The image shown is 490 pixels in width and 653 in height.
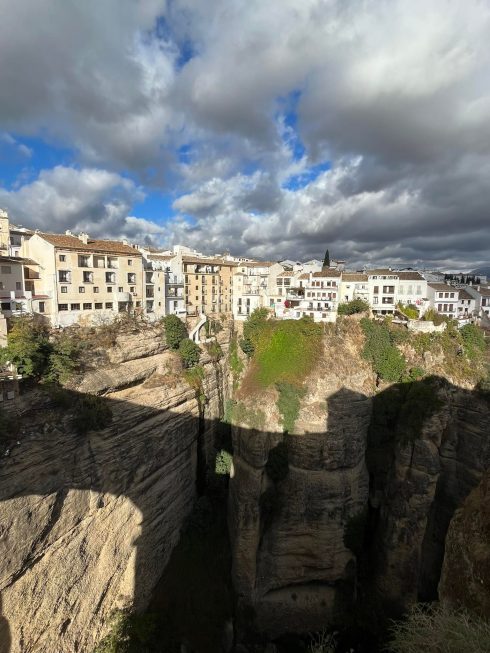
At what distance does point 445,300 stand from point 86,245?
3503 centimetres

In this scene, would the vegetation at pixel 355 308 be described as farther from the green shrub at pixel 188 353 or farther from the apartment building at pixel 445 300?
the green shrub at pixel 188 353

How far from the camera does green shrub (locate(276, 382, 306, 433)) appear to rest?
2069cm

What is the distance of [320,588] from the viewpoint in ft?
69.3

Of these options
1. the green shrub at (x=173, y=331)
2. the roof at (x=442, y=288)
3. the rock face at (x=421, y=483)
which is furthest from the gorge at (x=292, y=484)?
the roof at (x=442, y=288)

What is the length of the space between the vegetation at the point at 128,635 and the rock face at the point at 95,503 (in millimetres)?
556

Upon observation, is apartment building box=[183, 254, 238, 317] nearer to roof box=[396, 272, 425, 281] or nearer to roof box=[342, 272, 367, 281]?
roof box=[342, 272, 367, 281]

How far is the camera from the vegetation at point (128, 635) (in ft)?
54.7

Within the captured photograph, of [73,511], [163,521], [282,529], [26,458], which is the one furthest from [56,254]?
[282,529]

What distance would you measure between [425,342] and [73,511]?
80.7ft

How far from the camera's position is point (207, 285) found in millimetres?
40094

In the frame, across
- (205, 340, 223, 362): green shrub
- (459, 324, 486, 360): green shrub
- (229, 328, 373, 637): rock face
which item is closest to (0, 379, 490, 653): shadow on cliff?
(229, 328, 373, 637): rock face

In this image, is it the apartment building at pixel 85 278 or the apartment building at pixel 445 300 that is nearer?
the apartment building at pixel 85 278

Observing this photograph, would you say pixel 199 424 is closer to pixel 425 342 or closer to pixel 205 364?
pixel 205 364

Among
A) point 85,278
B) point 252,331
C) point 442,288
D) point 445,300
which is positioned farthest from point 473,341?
point 85,278
